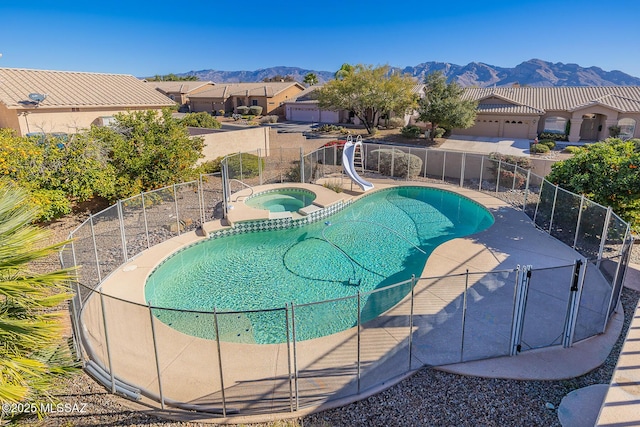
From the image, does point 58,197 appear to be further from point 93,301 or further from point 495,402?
point 495,402

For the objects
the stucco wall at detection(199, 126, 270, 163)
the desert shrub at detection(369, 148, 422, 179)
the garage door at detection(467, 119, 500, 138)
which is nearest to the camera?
the stucco wall at detection(199, 126, 270, 163)

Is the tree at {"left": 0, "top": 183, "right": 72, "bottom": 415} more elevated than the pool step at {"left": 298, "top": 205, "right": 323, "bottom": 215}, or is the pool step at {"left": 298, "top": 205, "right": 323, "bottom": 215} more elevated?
the tree at {"left": 0, "top": 183, "right": 72, "bottom": 415}

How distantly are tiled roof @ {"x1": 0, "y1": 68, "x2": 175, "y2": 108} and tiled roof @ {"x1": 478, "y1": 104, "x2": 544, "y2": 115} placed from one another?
2744 centimetres

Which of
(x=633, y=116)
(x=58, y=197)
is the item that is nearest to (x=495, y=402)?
(x=58, y=197)

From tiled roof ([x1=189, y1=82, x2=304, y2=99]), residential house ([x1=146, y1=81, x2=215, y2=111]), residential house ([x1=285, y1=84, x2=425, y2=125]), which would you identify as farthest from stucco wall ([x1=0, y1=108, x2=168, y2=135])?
residential house ([x1=146, y1=81, x2=215, y2=111])

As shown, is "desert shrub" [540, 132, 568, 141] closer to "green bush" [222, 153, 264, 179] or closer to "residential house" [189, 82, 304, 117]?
"green bush" [222, 153, 264, 179]

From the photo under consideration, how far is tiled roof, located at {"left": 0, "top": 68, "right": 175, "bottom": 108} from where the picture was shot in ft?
69.2

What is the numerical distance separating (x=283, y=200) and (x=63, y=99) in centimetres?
1357

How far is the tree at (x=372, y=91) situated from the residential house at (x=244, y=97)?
20411 mm

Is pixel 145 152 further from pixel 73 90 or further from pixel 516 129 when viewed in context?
pixel 516 129

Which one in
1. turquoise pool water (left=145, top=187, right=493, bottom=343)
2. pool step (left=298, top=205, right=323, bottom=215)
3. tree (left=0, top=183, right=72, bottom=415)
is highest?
tree (left=0, top=183, right=72, bottom=415)

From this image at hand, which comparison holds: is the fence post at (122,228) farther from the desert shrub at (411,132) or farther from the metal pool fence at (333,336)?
the desert shrub at (411,132)

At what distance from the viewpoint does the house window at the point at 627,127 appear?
33.1 meters

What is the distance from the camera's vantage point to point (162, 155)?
634 inches
